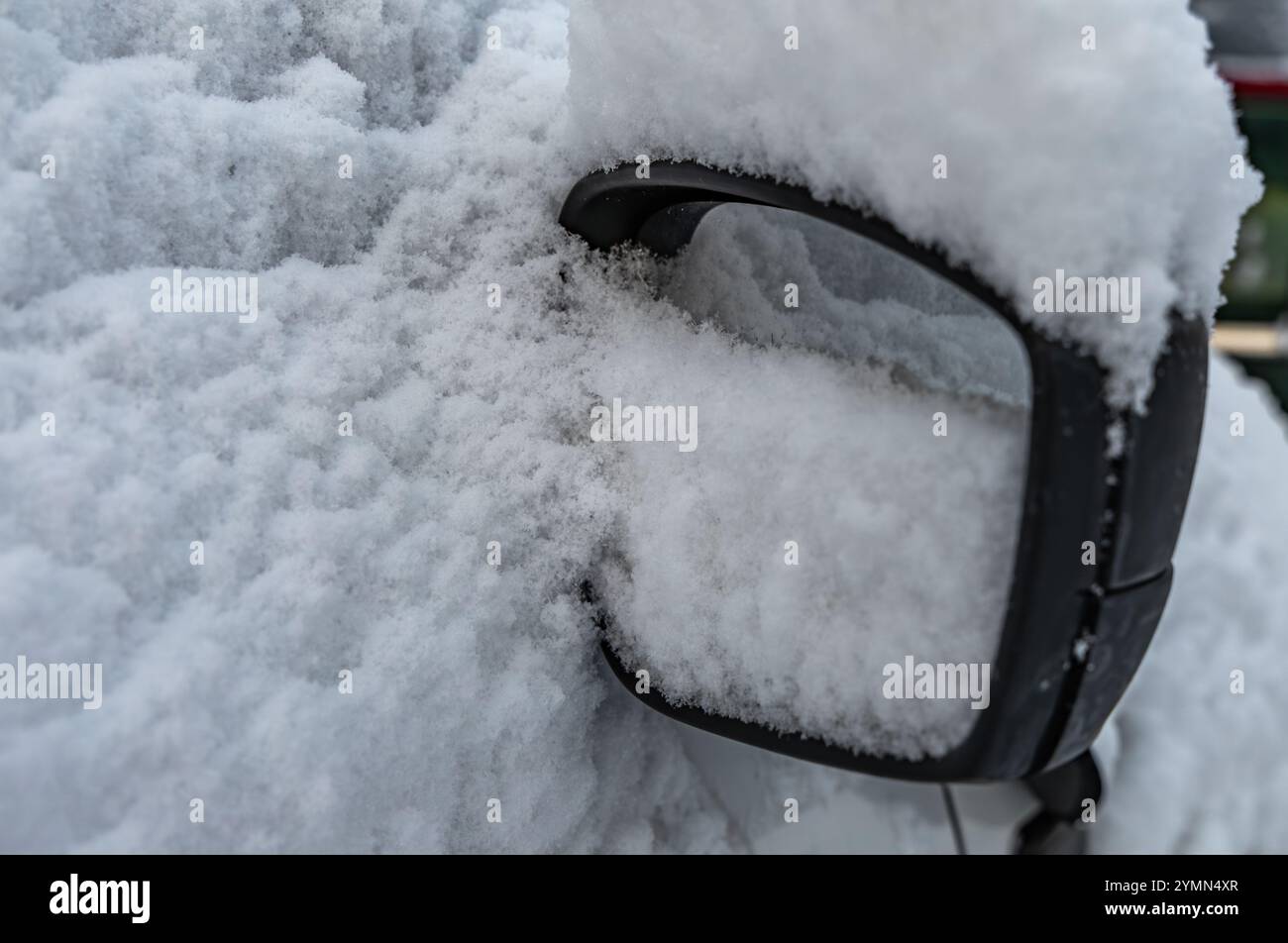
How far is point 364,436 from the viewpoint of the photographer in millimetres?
613

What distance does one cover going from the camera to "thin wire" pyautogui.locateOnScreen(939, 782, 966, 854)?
68 cm

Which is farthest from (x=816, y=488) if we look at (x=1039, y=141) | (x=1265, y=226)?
(x=1265, y=226)

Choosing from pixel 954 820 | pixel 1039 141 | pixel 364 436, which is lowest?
pixel 954 820

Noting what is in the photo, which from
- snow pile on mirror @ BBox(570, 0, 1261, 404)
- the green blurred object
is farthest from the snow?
the green blurred object

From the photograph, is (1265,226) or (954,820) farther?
(1265,226)

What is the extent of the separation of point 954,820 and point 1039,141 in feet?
1.54

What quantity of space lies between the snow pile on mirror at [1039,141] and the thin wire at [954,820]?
0.35 metres

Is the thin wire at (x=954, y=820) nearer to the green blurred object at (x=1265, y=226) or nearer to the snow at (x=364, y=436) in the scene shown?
the snow at (x=364, y=436)

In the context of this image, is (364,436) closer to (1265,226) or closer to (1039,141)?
(1039,141)

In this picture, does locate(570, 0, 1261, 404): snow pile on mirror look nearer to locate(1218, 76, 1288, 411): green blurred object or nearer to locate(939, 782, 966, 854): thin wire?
locate(939, 782, 966, 854): thin wire

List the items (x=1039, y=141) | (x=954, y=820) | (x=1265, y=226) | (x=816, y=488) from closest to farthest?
(x=1039, y=141), (x=816, y=488), (x=954, y=820), (x=1265, y=226)

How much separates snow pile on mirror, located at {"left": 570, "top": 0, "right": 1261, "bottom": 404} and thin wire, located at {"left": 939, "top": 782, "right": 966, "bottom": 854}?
0.35 m

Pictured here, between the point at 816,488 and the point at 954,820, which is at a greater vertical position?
the point at 816,488
